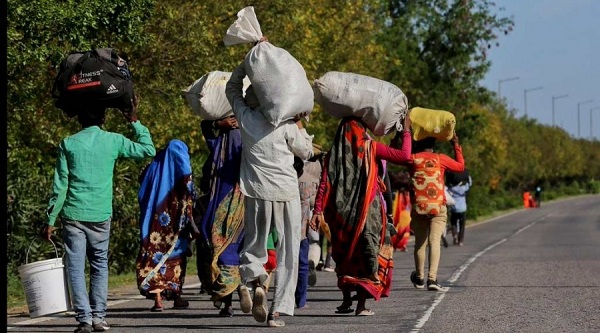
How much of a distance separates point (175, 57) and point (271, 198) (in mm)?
10539

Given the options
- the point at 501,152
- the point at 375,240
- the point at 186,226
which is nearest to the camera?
the point at 375,240

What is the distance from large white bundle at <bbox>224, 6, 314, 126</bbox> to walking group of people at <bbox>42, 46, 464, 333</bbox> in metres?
0.14

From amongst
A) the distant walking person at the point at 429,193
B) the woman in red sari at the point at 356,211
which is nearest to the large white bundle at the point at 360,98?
the woman in red sari at the point at 356,211

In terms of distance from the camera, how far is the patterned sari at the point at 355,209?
12.7 meters

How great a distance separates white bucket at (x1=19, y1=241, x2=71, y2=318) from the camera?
35.9 ft

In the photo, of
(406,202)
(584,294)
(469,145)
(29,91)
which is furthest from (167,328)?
(469,145)

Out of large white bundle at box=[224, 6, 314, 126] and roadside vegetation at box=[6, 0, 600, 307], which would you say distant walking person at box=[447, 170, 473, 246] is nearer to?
roadside vegetation at box=[6, 0, 600, 307]

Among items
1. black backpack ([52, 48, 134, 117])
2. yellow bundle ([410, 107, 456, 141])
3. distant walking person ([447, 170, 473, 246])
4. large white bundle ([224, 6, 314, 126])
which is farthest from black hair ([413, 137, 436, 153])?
Answer: distant walking person ([447, 170, 473, 246])

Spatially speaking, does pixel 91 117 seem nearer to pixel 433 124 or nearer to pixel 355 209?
pixel 355 209

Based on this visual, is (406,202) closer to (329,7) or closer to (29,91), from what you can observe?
(329,7)

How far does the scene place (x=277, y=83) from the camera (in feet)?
38.3

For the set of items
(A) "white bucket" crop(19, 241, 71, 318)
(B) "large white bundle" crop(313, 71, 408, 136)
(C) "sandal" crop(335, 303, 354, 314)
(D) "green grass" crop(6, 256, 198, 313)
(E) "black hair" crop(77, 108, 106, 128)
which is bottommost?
(D) "green grass" crop(6, 256, 198, 313)

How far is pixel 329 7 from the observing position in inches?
1403

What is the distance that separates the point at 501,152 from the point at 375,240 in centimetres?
6917
